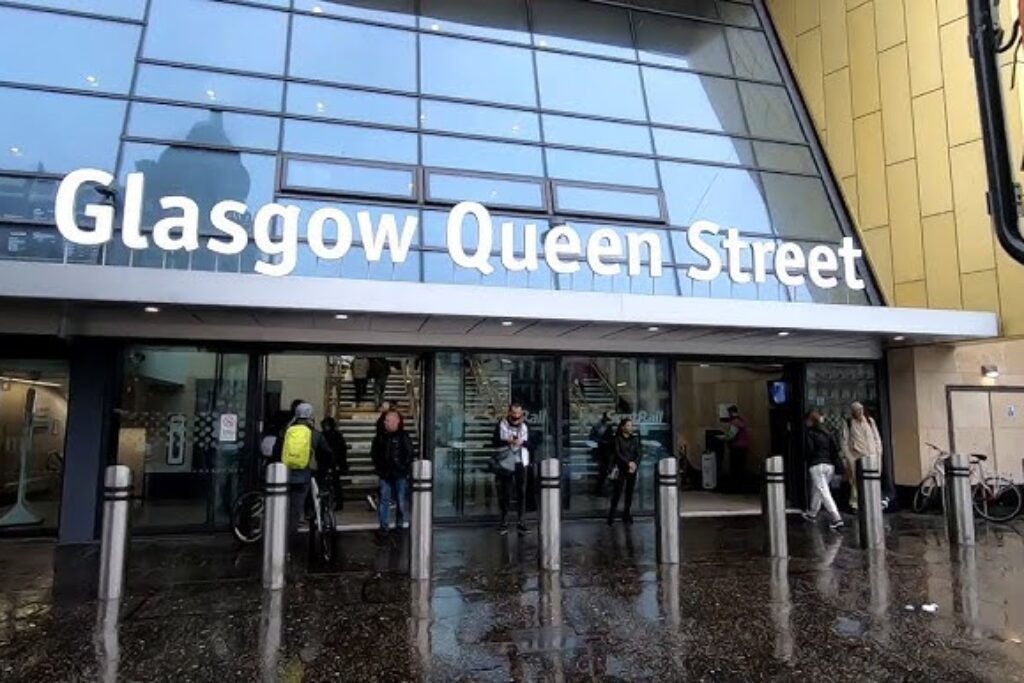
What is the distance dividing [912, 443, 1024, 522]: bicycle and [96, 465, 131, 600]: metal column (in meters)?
12.1

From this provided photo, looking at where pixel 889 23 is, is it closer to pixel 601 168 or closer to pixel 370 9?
pixel 601 168

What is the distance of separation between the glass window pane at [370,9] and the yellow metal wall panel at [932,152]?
31.2 feet

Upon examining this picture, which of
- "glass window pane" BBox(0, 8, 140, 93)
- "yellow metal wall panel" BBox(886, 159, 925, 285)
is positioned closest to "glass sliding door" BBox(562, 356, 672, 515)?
"yellow metal wall panel" BBox(886, 159, 925, 285)

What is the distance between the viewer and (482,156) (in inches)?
516

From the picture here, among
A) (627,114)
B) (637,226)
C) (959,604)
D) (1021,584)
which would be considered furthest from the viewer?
(627,114)

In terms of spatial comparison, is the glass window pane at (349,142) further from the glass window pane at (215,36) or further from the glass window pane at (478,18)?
the glass window pane at (478,18)

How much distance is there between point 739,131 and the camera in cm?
1512

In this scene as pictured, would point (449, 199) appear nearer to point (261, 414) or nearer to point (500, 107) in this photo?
point (500, 107)

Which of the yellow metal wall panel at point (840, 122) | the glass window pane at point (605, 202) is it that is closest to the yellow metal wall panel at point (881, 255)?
the yellow metal wall panel at point (840, 122)

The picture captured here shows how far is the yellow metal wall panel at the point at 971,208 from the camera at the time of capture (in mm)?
12492

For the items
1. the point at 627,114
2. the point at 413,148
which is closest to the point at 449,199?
the point at 413,148

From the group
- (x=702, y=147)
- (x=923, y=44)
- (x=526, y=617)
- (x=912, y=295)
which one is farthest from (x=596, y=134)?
(x=526, y=617)

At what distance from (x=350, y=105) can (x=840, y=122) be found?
9.58 meters

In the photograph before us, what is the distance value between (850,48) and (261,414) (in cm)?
1308
